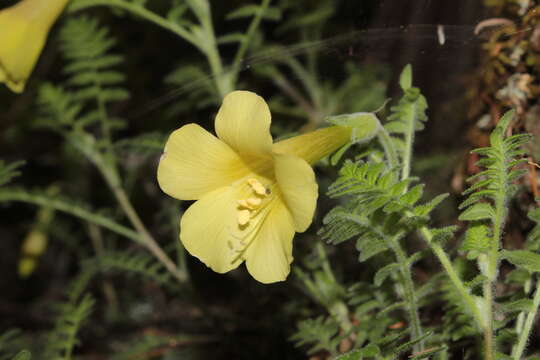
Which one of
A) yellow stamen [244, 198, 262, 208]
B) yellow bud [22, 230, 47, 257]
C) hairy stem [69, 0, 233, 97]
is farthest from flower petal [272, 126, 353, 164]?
yellow bud [22, 230, 47, 257]

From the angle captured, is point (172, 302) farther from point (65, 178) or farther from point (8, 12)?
Result: point (8, 12)

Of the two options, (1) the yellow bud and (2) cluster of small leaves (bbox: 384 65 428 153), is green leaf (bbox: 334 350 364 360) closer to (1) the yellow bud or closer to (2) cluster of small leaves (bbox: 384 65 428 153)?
(2) cluster of small leaves (bbox: 384 65 428 153)

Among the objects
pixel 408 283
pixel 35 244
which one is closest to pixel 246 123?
pixel 408 283

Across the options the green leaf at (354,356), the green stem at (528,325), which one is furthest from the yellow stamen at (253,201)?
the green stem at (528,325)

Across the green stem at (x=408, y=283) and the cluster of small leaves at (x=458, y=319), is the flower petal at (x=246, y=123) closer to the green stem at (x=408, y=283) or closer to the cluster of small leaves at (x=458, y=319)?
the green stem at (x=408, y=283)

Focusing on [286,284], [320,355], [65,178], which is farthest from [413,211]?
[65,178]

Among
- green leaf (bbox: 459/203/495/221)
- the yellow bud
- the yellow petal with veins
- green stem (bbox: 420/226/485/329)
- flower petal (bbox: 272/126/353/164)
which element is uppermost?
green leaf (bbox: 459/203/495/221)

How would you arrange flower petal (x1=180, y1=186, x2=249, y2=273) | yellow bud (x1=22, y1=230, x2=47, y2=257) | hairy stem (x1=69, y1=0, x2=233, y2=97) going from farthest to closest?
yellow bud (x1=22, y1=230, x2=47, y2=257) < hairy stem (x1=69, y1=0, x2=233, y2=97) < flower petal (x1=180, y1=186, x2=249, y2=273)
